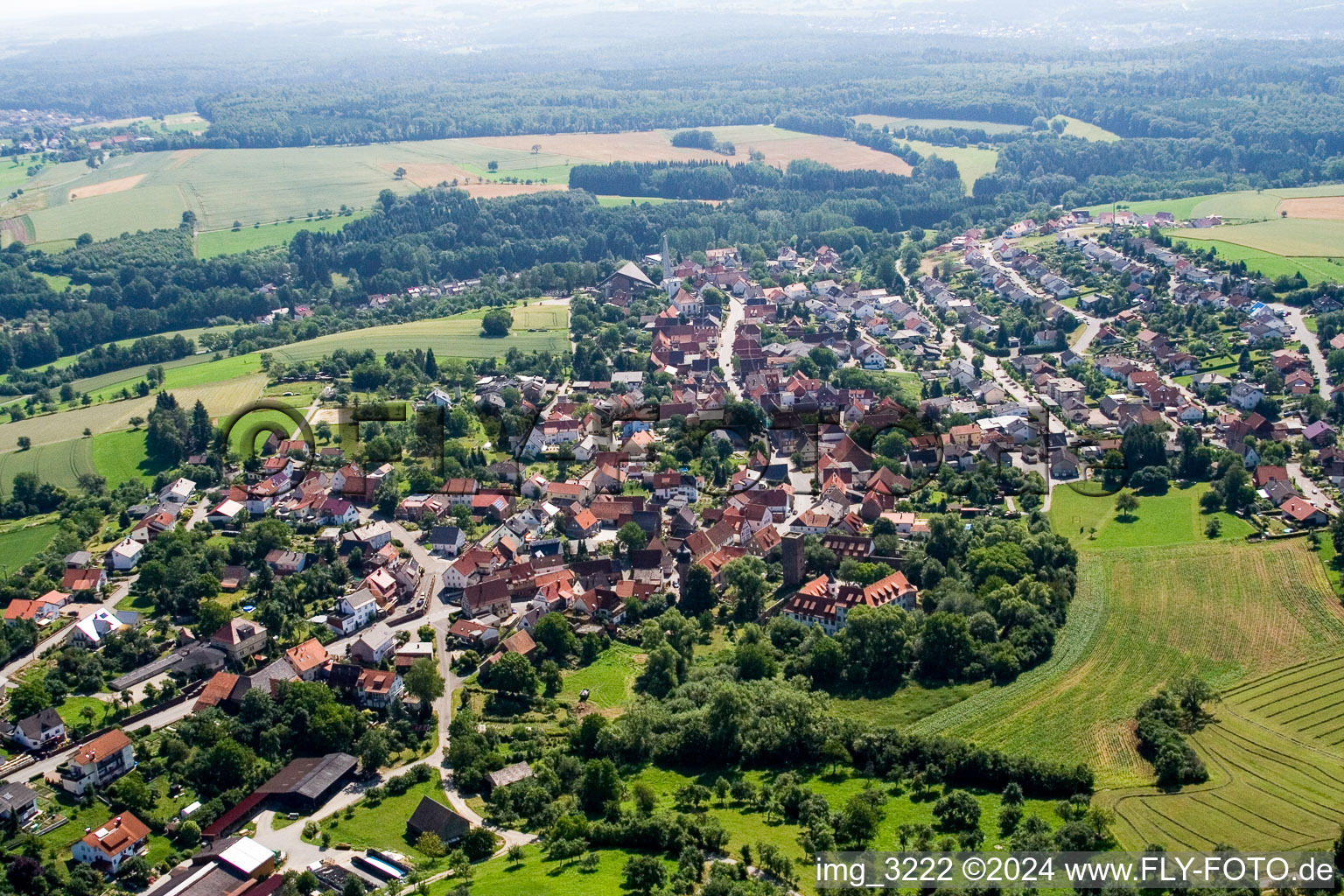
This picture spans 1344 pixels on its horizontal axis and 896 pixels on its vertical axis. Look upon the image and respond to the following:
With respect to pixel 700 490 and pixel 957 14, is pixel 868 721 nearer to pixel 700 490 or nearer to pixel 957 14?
pixel 700 490

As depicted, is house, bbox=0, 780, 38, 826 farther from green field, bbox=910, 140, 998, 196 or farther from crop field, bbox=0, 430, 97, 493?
green field, bbox=910, 140, 998, 196

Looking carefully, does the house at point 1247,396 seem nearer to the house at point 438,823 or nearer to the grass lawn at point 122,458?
the house at point 438,823

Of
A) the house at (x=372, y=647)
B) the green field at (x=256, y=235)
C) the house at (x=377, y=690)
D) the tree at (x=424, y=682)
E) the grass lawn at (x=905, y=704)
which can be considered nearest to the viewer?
the grass lawn at (x=905, y=704)

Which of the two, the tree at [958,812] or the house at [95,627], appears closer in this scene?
the tree at [958,812]

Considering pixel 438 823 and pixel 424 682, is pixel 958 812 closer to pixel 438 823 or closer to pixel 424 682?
pixel 438 823

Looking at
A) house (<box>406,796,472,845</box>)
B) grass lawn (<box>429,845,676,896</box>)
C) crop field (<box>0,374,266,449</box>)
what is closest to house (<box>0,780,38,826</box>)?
house (<box>406,796,472,845</box>)

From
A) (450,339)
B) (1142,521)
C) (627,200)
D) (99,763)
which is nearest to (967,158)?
(627,200)

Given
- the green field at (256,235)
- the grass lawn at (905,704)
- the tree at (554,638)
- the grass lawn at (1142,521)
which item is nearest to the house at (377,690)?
the tree at (554,638)

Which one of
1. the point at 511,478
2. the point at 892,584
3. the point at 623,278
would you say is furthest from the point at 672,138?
the point at 892,584
